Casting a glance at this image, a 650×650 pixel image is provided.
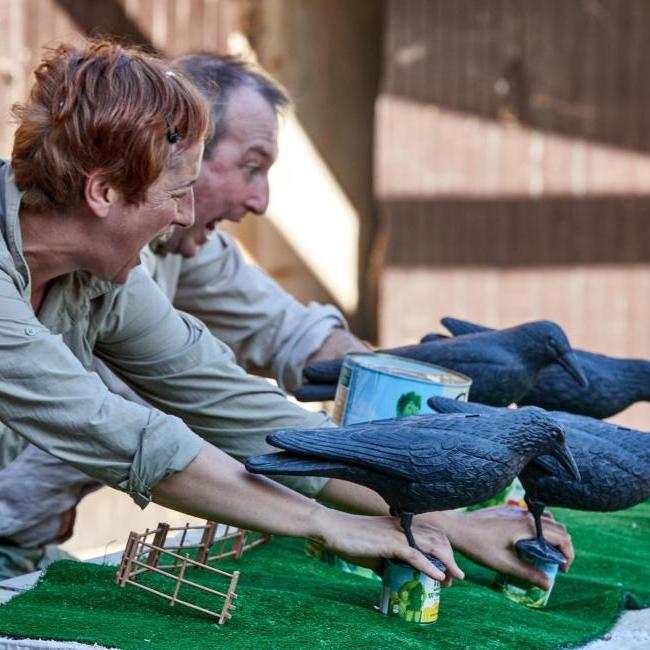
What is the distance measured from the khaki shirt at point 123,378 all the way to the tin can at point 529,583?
0.39 meters

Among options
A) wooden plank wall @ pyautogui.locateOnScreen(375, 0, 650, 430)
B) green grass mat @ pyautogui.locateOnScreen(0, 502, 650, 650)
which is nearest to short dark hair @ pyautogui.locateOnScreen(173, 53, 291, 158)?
green grass mat @ pyautogui.locateOnScreen(0, 502, 650, 650)

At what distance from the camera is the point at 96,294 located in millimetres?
2295

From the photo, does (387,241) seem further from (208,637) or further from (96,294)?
(208,637)

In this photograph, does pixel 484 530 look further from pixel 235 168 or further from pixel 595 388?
pixel 235 168

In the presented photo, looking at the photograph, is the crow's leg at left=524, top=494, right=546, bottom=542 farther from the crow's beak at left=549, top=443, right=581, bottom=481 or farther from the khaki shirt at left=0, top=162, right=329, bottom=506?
the khaki shirt at left=0, top=162, right=329, bottom=506

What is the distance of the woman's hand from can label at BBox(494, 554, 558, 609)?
11.6 inches

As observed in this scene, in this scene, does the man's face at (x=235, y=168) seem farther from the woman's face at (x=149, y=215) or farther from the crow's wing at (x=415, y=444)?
the crow's wing at (x=415, y=444)

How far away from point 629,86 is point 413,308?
49.1 inches

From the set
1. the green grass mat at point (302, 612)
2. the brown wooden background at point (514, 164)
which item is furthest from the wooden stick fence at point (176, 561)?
the brown wooden background at point (514, 164)

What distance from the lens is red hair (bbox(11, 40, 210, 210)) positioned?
6.55ft

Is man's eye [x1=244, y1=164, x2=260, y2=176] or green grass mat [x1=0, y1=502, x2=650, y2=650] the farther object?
man's eye [x1=244, y1=164, x2=260, y2=176]

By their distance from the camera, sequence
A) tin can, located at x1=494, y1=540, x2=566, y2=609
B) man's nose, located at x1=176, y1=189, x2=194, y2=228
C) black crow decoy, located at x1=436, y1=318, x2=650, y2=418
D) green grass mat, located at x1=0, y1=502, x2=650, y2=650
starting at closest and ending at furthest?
green grass mat, located at x1=0, y1=502, x2=650, y2=650 → man's nose, located at x1=176, y1=189, x2=194, y2=228 → tin can, located at x1=494, y1=540, x2=566, y2=609 → black crow decoy, located at x1=436, y1=318, x2=650, y2=418

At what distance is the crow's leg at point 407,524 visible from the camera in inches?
78.2

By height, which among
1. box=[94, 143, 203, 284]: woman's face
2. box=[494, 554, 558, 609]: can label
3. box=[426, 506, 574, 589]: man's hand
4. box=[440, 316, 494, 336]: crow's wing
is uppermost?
box=[94, 143, 203, 284]: woman's face
